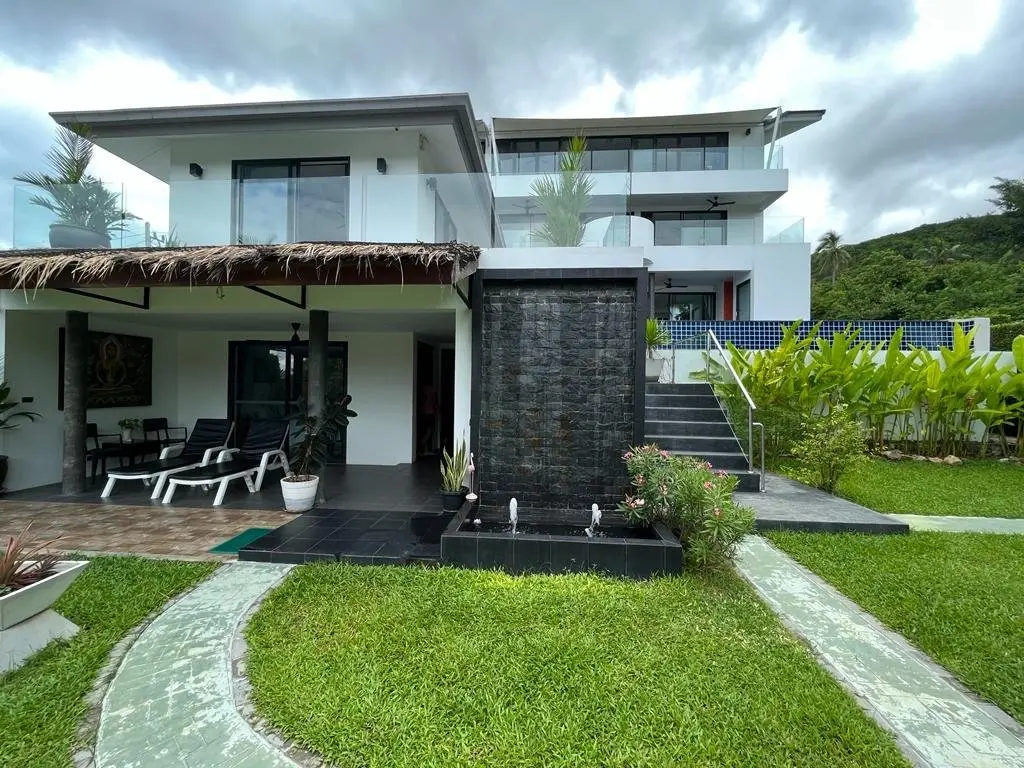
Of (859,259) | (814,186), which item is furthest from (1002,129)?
(814,186)

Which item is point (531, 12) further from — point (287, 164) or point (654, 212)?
point (654, 212)

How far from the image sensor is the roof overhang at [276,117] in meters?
7.91

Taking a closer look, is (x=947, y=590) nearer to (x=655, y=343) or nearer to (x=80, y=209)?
(x=655, y=343)

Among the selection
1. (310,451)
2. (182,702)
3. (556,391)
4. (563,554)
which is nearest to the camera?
(182,702)

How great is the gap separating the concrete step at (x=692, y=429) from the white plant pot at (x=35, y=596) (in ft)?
23.8

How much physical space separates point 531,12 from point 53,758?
44.2ft

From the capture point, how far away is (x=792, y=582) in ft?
13.9

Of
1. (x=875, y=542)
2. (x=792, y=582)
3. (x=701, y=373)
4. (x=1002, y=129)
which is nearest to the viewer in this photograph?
(x=792, y=582)

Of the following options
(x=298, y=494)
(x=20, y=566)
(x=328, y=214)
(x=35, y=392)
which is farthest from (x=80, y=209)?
(x=20, y=566)

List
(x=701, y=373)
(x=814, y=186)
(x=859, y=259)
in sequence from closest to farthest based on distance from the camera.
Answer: (x=701, y=373), (x=859, y=259), (x=814, y=186)

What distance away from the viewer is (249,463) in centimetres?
766

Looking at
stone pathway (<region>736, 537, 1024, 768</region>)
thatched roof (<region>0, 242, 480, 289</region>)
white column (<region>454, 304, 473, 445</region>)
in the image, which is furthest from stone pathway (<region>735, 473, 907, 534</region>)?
thatched roof (<region>0, 242, 480, 289</region>)

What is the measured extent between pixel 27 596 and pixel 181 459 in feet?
18.1

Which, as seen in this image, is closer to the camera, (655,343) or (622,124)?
(655,343)
